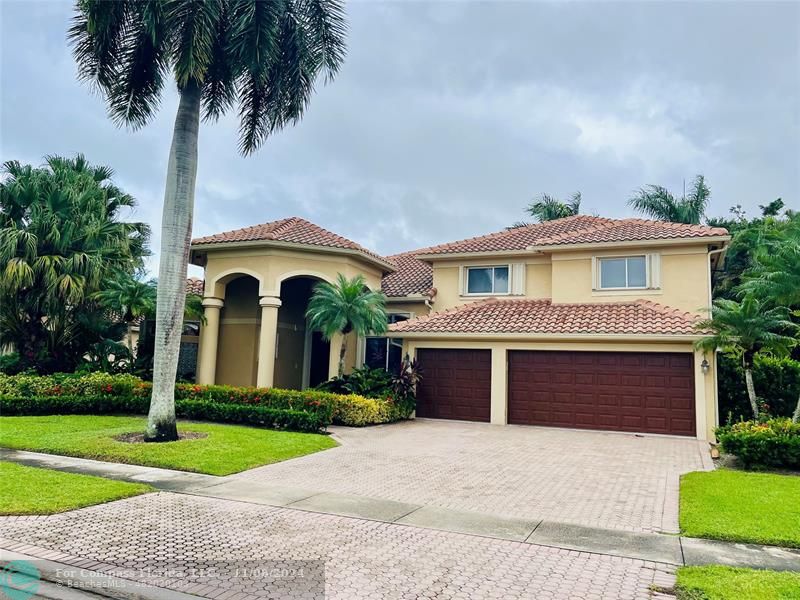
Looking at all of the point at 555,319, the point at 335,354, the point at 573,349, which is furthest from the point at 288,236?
the point at 573,349

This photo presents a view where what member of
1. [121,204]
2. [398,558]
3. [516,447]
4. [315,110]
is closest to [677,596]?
[398,558]

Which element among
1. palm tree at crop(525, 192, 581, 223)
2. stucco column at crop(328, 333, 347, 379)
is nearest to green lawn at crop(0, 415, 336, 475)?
stucco column at crop(328, 333, 347, 379)

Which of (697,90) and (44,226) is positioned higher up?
(697,90)

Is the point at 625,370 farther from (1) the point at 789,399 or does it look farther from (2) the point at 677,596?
(2) the point at 677,596

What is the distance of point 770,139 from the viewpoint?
965 inches

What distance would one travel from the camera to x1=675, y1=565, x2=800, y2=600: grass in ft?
15.6

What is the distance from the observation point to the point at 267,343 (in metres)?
19.1

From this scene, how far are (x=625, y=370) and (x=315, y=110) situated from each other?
12071 millimetres

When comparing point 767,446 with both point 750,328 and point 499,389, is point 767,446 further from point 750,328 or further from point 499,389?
point 499,389

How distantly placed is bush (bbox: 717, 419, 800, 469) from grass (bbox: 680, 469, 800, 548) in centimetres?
58

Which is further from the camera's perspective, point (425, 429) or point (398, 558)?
point (425, 429)

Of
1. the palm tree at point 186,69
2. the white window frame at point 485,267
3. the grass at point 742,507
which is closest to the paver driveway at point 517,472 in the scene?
the grass at point 742,507

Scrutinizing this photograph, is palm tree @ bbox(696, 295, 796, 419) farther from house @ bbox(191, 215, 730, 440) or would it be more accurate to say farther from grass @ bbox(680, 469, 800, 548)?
grass @ bbox(680, 469, 800, 548)

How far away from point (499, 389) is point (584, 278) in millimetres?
5268
